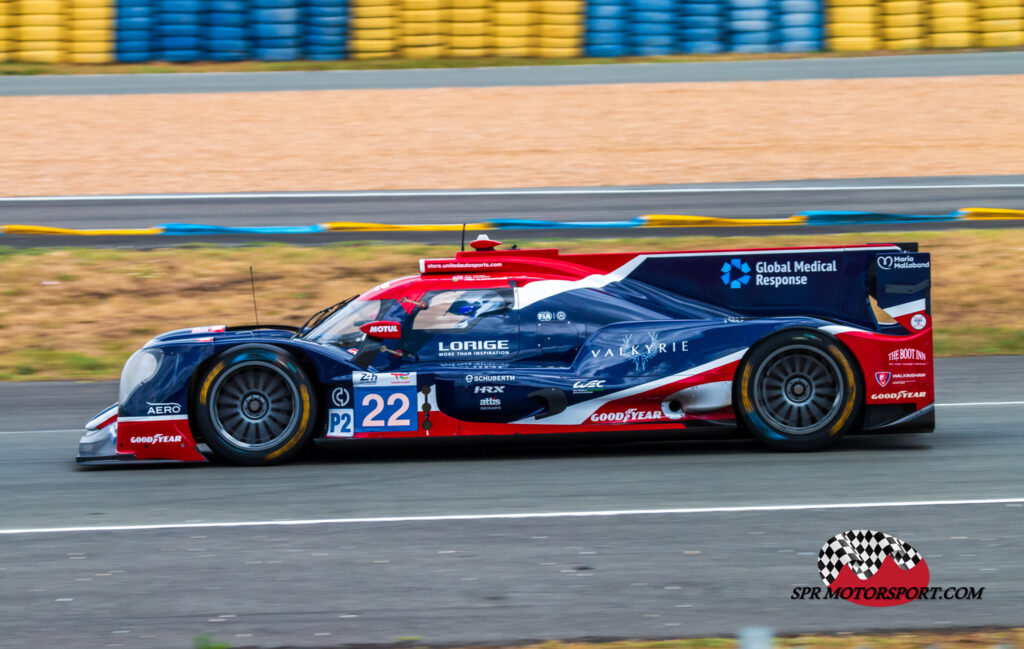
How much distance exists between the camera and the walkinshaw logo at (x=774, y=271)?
8.38 metres

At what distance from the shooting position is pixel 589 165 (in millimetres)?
21906

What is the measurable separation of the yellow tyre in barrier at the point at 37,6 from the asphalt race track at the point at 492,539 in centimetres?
2141

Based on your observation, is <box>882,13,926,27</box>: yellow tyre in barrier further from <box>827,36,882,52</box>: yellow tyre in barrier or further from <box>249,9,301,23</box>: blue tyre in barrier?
<box>249,9,301,23</box>: blue tyre in barrier

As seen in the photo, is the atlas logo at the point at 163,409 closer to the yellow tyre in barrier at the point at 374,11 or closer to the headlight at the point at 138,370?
the headlight at the point at 138,370

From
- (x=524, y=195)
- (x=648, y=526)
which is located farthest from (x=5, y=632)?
(x=524, y=195)

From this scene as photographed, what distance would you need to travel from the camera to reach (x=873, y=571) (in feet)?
17.7

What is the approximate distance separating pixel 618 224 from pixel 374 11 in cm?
1346

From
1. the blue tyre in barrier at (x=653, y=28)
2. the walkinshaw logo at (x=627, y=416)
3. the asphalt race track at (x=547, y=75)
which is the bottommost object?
the walkinshaw logo at (x=627, y=416)

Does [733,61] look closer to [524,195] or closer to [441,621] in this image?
[524,195]

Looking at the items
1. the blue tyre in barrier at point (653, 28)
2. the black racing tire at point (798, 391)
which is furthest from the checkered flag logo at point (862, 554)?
the blue tyre in barrier at point (653, 28)

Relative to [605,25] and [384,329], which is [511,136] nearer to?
[605,25]

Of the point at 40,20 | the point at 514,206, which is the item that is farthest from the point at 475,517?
the point at 40,20

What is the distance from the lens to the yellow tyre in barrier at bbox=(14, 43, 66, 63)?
28484mm

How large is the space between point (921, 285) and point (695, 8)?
69.1ft
